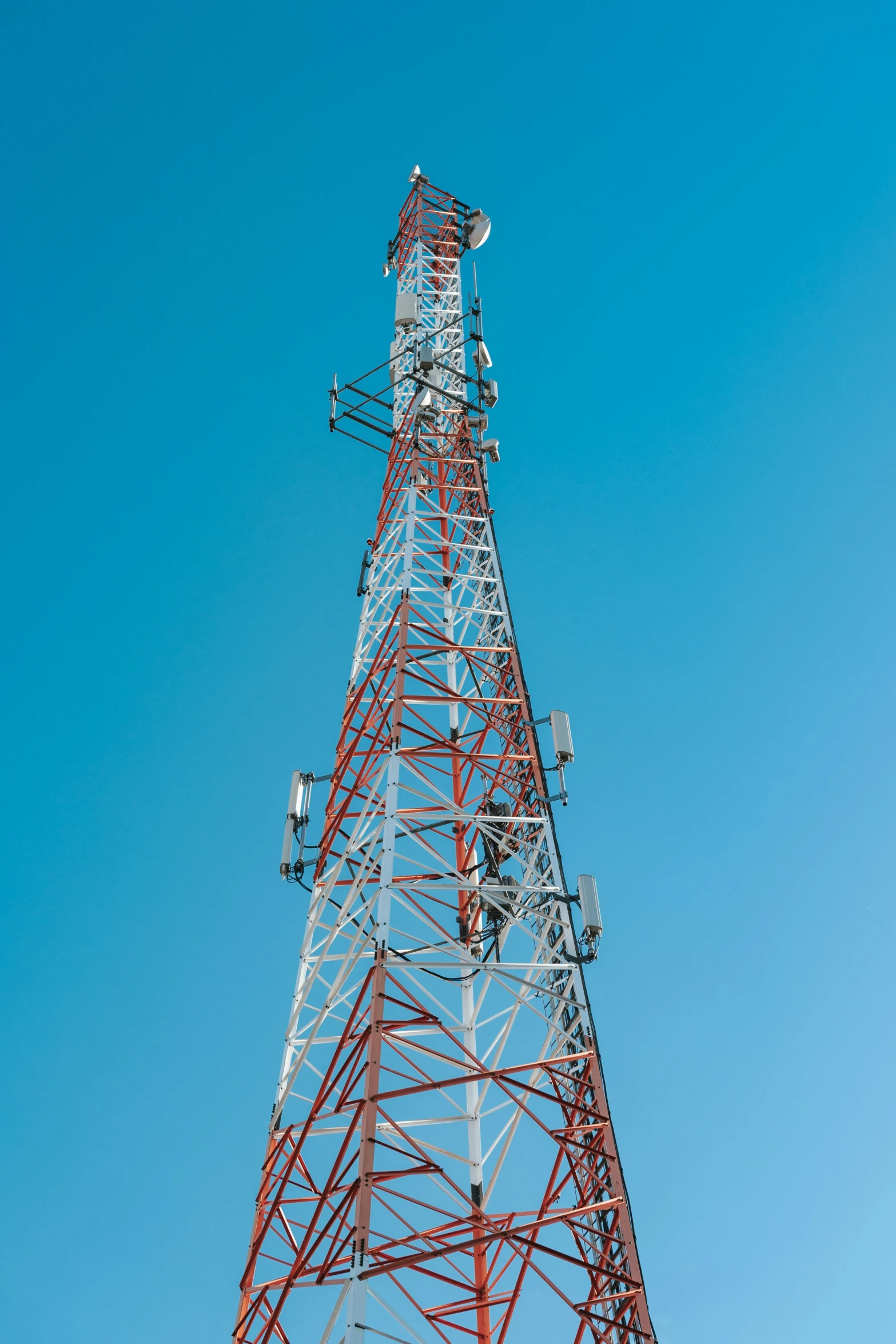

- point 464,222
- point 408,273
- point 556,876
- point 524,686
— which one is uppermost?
point 464,222

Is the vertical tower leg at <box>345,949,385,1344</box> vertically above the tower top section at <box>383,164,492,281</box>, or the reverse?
the tower top section at <box>383,164,492,281</box>

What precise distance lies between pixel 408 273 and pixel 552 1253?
22.9m

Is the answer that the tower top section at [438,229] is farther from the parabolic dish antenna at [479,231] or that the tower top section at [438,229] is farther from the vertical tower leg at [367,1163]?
the vertical tower leg at [367,1163]

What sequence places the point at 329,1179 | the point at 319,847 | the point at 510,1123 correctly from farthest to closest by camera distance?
the point at 319,847
the point at 510,1123
the point at 329,1179

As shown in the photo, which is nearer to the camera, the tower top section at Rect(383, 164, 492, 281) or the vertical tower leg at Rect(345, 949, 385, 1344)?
the vertical tower leg at Rect(345, 949, 385, 1344)

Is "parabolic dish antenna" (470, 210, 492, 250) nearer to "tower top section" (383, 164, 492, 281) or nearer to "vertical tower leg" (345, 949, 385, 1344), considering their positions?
"tower top section" (383, 164, 492, 281)

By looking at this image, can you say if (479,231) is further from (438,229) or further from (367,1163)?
(367,1163)

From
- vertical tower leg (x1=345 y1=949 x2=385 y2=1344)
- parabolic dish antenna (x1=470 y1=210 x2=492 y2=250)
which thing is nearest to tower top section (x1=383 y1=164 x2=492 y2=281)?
parabolic dish antenna (x1=470 y1=210 x2=492 y2=250)

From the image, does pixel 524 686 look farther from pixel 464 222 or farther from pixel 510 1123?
pixel 464 222

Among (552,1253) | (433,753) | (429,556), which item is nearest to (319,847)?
(433,753)

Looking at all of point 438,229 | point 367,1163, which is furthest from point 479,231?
point 367,1163

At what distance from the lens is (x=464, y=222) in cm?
2923

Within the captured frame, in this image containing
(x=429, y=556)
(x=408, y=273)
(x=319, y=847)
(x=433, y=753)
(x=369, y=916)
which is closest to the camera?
(x=369, y=916)

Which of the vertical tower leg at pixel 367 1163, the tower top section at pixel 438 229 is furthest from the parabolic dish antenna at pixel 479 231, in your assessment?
the vertical tower leg at pixel 367 1163
